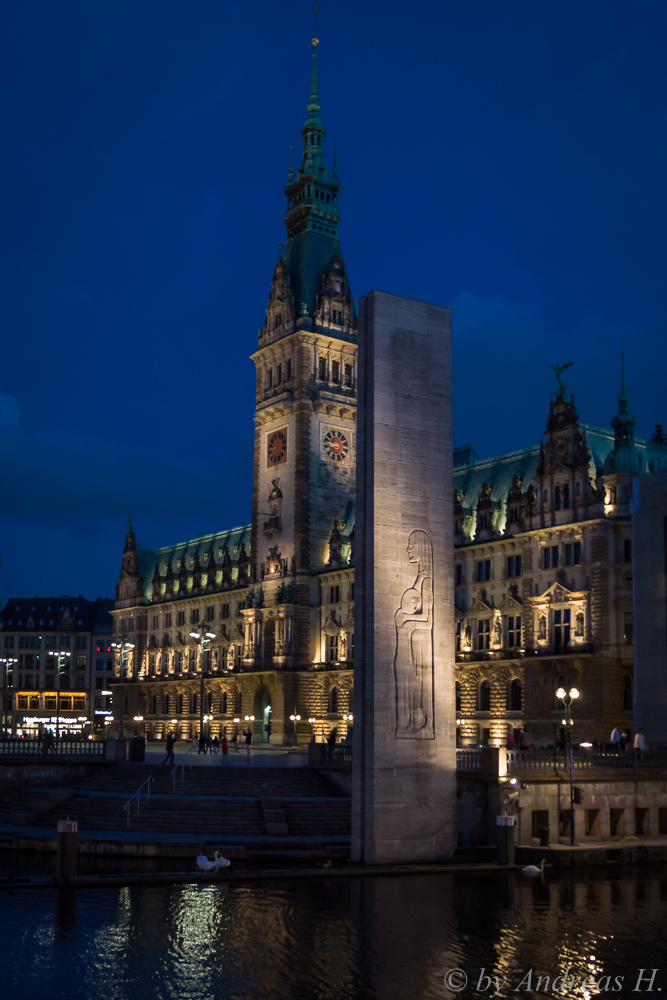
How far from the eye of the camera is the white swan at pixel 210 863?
39531 millimetres

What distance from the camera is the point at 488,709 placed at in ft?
305

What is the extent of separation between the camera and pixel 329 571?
111875 mm

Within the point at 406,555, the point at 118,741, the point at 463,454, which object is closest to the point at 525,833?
the point at 406,555

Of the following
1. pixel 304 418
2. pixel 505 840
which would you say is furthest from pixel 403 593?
pixel 304 418

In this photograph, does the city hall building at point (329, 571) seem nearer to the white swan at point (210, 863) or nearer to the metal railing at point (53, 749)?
the metal railing at point (53, 749)

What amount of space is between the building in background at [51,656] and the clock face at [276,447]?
72978 millimetres

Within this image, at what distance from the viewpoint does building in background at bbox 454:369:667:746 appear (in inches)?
3152

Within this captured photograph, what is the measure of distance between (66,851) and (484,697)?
61.1 meters

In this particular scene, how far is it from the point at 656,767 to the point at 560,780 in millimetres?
5995

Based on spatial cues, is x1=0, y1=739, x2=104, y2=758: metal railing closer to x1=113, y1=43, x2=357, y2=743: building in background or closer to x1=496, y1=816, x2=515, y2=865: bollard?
x1=496, y1=816, x2=515, y2=865: bollard

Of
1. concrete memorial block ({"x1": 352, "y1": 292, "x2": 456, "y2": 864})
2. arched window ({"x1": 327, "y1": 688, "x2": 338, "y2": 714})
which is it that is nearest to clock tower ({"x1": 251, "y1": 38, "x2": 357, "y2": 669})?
arched window ({"x1": 327, "y1": 688, "x2": 338, "y2": 714})

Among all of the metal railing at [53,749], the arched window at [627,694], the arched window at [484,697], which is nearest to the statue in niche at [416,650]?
the metal railing at [53,749]

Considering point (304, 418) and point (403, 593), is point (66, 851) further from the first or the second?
point (304, 418)

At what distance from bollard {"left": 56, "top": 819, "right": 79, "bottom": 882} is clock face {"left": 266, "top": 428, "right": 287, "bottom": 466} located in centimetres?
8192
